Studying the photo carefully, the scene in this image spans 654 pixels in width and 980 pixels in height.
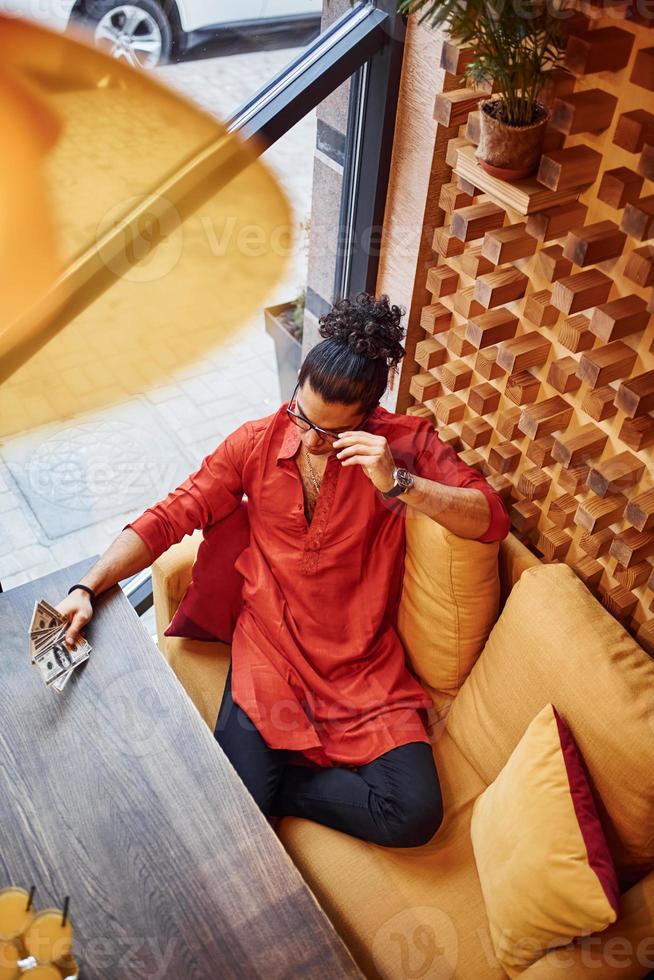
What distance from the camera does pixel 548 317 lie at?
193 cm

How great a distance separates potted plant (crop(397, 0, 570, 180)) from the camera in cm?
152

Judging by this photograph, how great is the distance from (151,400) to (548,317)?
144cm

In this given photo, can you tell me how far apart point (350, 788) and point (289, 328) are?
5.31ft

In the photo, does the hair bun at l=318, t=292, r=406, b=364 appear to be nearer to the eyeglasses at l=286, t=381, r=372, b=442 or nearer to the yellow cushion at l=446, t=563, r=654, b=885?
the eyeglasses at l=286, t=381, r=372, b=442

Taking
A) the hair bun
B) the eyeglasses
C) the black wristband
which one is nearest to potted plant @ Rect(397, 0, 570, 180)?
the hair bun

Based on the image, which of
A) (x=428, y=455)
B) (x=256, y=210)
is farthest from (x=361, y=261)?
(x=428, y=455)

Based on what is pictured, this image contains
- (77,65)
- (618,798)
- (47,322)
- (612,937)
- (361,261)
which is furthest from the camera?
(361,261)

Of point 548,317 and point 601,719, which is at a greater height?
point 548,317

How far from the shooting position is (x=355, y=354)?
6.30 ft

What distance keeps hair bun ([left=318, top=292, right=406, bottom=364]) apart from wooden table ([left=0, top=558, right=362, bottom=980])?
82 cm

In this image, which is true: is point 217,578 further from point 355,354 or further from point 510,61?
point 510,61

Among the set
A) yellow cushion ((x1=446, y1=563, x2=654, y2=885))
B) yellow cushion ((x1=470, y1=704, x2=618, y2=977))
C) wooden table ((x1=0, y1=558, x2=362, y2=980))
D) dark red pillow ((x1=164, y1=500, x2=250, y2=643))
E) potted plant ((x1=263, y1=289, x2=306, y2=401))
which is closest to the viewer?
wooden table ((x1=0, y1=558, x2=362, y2=980))

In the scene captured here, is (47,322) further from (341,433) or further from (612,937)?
(612,937)
